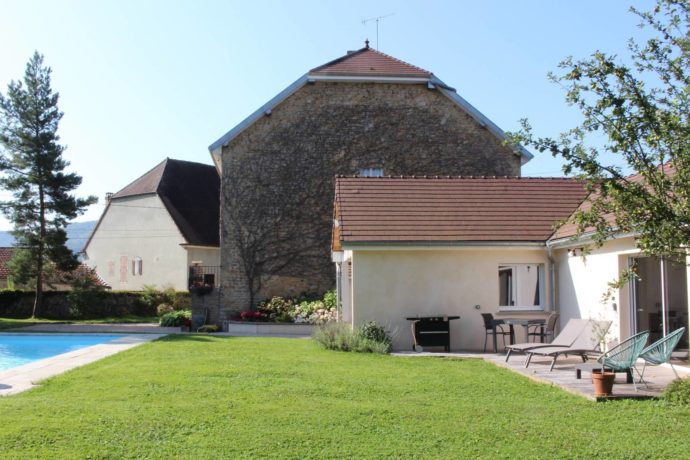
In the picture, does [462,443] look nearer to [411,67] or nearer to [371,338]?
[371,338]

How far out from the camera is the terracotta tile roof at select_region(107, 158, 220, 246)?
39188 mm

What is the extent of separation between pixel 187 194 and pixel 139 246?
4.42 m

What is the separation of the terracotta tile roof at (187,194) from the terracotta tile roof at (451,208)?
21.9 metres

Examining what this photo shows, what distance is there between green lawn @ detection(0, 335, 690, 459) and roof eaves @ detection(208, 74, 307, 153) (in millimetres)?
15349

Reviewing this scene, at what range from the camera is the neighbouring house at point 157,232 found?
38.5 meters

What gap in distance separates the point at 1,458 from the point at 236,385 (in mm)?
4205

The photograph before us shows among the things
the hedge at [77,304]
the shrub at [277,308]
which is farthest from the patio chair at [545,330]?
the hedge at [77,304]

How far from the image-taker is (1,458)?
20.5 feet

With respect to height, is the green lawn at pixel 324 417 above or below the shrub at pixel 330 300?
below

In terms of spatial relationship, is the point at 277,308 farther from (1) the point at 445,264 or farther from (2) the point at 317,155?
(1) the point at 445,264

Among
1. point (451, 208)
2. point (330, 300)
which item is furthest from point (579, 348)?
point (330, 300)

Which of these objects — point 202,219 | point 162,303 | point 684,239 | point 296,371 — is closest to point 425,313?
point 296,371

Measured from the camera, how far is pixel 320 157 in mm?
26469

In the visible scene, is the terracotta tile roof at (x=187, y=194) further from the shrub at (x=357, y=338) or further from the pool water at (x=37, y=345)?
the shrub at (x=357, y=338)
